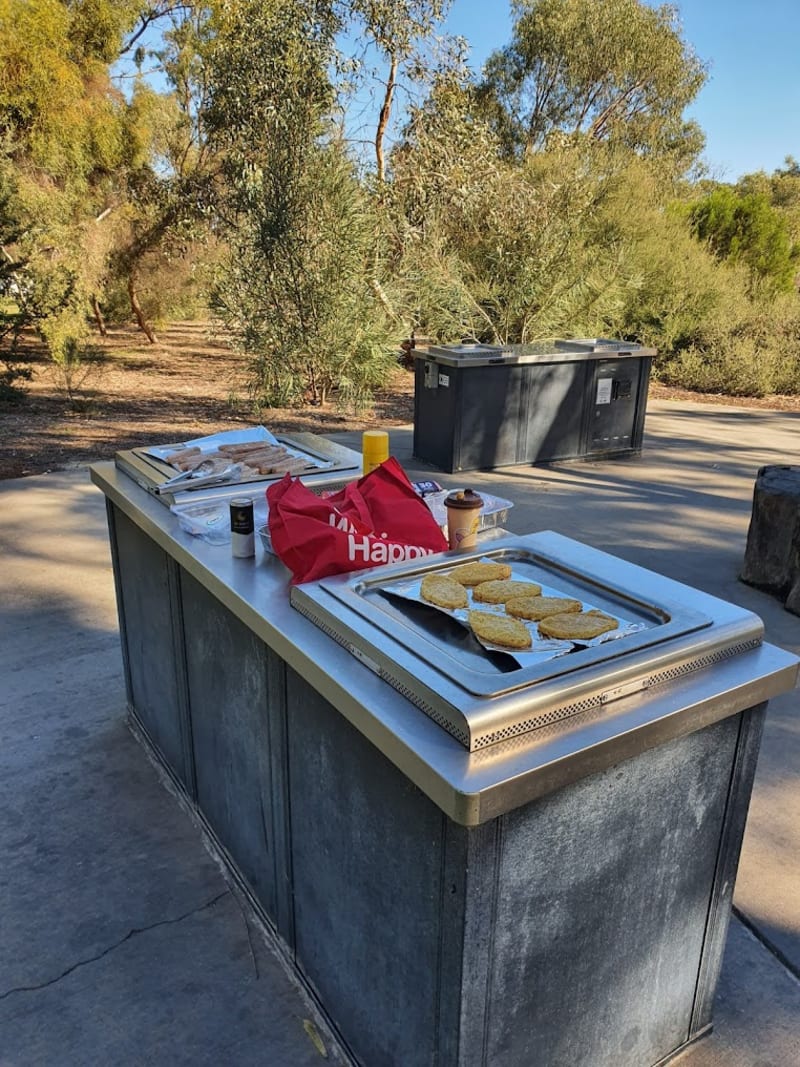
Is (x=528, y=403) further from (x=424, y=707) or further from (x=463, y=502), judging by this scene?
(x=424, y=707)

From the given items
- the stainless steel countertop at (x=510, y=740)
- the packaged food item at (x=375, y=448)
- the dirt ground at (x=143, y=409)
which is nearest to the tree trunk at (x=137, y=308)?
the dirt ground at (x=143, y=409)

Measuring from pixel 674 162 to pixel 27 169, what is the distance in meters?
18.5

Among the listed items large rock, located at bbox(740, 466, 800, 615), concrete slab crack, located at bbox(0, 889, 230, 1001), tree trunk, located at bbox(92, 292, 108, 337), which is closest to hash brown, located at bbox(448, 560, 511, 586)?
concrete slab crack, located at bbox(0, 889, 230, 1001)

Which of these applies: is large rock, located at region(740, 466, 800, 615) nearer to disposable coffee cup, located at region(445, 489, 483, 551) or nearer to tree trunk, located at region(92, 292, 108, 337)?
disposable coffee cup, located at region(445, 489, 483, 551)

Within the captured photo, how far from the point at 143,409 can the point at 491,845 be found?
34.1ft

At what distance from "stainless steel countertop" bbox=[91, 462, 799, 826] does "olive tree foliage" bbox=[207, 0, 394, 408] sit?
28.0 ft

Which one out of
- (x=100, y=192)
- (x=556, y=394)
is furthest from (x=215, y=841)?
(x=100, y=192)

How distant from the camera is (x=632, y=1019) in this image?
6.01 ft

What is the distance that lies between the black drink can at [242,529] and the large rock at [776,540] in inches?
144

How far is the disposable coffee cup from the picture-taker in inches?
88.2

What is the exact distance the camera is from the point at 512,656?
5.39 ft

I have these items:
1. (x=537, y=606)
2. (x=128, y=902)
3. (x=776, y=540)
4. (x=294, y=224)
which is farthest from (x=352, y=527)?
(x=294, y=224)

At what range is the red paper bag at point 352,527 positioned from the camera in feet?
6.64

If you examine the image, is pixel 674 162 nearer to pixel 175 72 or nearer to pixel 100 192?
pixel 175 72
